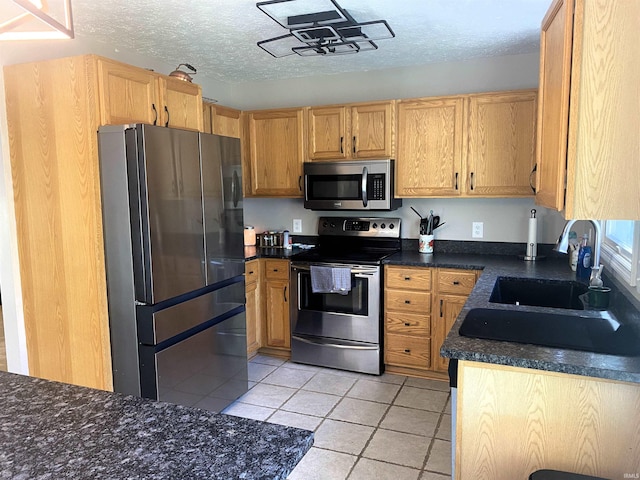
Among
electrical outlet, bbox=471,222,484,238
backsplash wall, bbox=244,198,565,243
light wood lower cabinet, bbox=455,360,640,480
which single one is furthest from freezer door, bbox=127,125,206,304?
electrical outlet, bbox=471,222,484,238

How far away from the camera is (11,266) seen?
265 cm

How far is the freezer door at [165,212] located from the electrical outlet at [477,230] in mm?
2207

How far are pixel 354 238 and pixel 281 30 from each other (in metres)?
1.85

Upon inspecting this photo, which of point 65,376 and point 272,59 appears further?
point 272,59

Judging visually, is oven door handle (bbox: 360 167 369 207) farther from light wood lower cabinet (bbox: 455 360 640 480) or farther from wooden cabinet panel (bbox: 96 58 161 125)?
light wood lower cabinet (bbox: 455 360 640 480)

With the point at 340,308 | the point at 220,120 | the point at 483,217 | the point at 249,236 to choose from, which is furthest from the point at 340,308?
the point at 220,120

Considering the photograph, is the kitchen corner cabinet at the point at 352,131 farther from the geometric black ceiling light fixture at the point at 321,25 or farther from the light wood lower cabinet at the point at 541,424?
the light wood lower cabinet at the point at 541,424

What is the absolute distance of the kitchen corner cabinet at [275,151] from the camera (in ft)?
12.8

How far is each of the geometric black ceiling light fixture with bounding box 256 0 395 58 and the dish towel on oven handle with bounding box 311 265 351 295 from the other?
60.9 inches

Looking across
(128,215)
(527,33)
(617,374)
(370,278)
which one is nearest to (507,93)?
(527,33)

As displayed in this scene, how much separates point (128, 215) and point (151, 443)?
155cm

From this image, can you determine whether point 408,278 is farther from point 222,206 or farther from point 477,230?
point 222,206

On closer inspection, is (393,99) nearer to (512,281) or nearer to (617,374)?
(512,281)

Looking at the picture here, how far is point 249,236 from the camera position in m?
4.29
